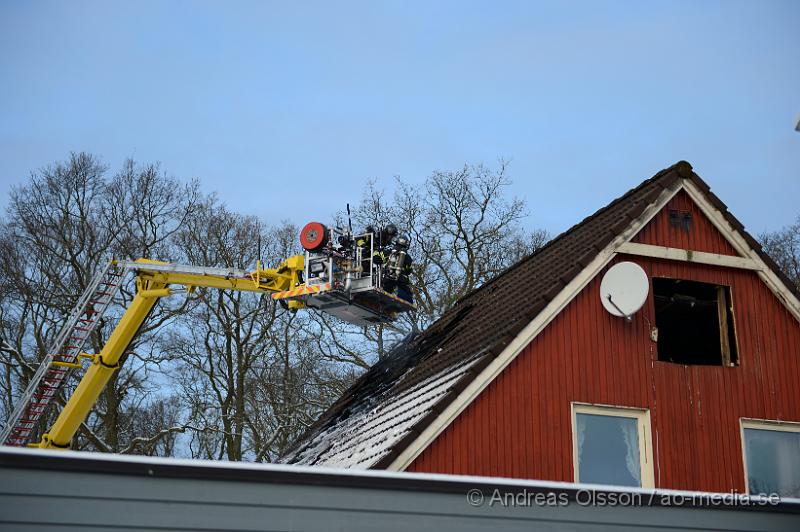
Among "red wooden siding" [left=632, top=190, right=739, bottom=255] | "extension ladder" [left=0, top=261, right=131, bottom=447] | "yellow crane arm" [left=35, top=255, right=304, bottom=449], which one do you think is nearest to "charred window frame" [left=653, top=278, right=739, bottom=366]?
"red wooden siding" [left=632, top=190, right=739, bottom=255]

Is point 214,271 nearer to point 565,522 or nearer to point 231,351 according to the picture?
point 565,522

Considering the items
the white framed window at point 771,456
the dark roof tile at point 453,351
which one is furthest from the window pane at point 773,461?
the dark roof tile at point 453,351

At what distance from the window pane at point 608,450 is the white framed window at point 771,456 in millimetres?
1673

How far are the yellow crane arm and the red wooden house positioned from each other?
4.31 metres

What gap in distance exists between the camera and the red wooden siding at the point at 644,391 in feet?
43.1

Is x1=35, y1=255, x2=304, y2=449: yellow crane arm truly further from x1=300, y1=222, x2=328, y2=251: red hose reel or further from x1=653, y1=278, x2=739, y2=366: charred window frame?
x1=653, y1=278, x2=739, y2=366: charred window frame

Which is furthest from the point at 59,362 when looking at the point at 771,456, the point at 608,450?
the point at 771,456

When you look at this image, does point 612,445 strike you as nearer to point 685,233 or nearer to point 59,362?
point 685,233

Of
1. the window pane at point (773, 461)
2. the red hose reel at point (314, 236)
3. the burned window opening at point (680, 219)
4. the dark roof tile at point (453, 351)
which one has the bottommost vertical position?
the window pane at point (773, 461)

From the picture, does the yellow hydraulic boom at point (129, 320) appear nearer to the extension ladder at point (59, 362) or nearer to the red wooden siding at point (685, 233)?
the extension ladder at point (59, 362)

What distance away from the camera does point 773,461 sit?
47.0 feet

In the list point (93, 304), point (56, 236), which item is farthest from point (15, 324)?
point (93, 304)

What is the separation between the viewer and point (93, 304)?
20.2 metres

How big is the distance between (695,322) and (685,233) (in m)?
2.26
